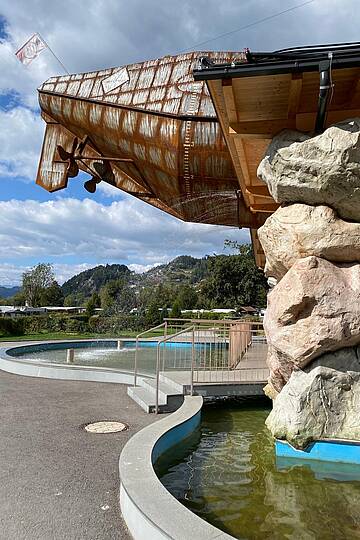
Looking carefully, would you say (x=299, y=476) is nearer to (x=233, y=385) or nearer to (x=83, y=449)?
(x=83, y=449)

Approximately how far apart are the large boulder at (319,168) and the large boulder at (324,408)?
174cm

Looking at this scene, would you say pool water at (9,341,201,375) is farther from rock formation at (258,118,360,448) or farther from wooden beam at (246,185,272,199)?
rock formation at (258,118,360,448)

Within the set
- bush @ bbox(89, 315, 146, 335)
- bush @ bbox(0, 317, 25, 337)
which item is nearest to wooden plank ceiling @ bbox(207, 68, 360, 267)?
bush @ bbox(0, 317, 25, 337)

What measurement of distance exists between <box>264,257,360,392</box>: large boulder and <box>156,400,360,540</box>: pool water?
1.12 metres

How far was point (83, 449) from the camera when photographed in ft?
16.0

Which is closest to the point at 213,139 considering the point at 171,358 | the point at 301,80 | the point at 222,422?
the point at 301,80

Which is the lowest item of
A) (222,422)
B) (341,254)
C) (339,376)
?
(222,422)

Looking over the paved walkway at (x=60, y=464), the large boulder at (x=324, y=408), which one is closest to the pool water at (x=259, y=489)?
the large boulder at (x=324, y=408)

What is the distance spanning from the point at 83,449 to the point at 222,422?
2.63 meters

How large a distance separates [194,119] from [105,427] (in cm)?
446

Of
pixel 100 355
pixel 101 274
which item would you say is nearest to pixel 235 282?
pixel 100 355

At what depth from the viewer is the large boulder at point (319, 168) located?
174 inches

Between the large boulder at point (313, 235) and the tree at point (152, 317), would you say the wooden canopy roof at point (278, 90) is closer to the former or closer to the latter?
the large boulder at point (313, 235)

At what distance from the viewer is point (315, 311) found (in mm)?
4500
